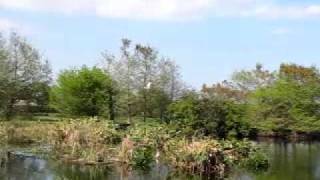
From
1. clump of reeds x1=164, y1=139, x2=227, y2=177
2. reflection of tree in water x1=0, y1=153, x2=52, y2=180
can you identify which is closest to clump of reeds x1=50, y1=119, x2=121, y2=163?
reflection of tree in water x1=0, y1=153, x2=52, y2=180

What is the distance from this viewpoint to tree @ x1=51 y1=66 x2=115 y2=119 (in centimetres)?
4491

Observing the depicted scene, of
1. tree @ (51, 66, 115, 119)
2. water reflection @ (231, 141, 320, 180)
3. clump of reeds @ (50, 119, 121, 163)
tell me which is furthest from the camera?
tree @ (51, 66, 115, 119)

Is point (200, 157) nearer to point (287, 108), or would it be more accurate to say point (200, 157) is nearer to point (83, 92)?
point (83, 92)

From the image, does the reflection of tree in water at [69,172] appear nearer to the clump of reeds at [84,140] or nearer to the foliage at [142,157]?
the foliage at [142,157]

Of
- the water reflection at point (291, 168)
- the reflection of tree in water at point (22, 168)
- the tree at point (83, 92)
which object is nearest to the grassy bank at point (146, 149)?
the water reflection at point (291, 168)

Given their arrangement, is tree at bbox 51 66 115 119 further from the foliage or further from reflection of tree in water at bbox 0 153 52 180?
the foliage

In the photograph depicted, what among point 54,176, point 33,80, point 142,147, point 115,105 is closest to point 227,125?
point 142,147

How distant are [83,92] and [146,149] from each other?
2100 centimetres

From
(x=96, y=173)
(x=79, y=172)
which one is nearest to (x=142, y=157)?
(x=96, y=173)

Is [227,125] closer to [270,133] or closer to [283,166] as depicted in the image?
[283,166]

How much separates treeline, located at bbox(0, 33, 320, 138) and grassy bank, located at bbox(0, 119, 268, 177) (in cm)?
1663

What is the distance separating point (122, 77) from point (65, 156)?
29942mm

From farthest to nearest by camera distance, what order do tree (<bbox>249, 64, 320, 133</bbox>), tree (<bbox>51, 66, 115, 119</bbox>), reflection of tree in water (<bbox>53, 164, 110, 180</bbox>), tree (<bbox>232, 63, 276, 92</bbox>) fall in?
tree (<bbox>232, 63, 276, 92</bbox>)
tree (<bbox>249, 64, 320, 133</bbox>)
tree (<bbox>51, 66, 115, 119</bbox>)
reflection of tree in water (<bbox>53, 164, 110, 180</bbox>)

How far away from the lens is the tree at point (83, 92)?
44.9 meters
